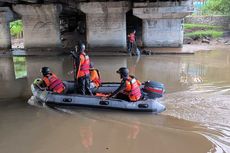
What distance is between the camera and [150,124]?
935 centimetres

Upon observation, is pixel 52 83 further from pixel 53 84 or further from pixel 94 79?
pixel 94 79

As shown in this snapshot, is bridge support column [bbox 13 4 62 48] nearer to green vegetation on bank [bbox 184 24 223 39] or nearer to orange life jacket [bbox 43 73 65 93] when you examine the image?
green vegetation on bank [bbox 184 24 223 39]

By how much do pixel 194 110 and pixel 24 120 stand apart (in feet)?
15.5

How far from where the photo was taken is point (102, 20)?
79.5ft

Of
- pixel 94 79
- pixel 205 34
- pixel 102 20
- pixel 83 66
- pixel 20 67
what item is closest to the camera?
pixel 83 66

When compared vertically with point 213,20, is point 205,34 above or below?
below

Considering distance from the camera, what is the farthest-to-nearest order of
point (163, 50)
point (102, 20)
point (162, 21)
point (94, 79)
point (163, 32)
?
1. point (163, 32)
2. point (162, 21)
3. point (102, 20)
4. point (163, 50)
5. point (94, 79)

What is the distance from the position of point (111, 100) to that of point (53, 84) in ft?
6.94

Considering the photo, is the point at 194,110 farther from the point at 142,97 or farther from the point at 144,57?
the point at 144,57

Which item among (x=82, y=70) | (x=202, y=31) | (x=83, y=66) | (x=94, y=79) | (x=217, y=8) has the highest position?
(x=217, y=8)

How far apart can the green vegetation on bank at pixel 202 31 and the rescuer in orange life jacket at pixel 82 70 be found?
68.6 feet

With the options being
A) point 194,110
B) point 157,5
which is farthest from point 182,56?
point 194,110

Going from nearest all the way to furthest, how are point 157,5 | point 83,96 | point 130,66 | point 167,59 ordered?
point 83,96, point 130,66, point 167,59, point 157,5

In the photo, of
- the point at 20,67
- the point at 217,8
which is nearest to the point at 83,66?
the point at 20,67
